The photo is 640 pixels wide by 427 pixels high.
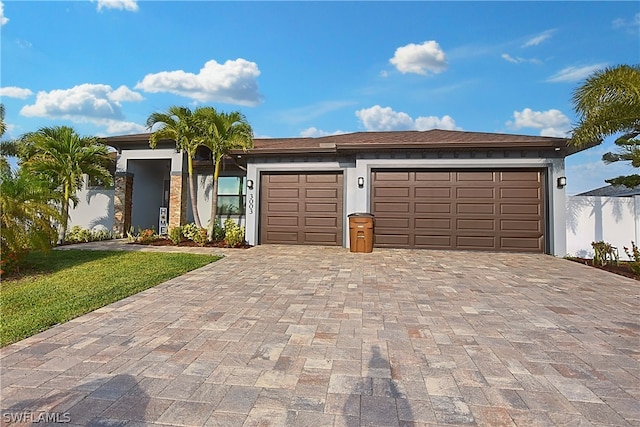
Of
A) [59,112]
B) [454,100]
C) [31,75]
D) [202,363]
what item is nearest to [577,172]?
[454,100]

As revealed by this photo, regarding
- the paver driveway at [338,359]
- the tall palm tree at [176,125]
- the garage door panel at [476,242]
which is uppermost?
the tall palm tree at [176,125]

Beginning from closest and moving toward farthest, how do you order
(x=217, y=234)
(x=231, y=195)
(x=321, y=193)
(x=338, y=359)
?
(x=338, y=359) < (x=321, y=193) < (x=217, y=234) < (x=231, y=195)

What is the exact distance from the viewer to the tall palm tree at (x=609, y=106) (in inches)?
252

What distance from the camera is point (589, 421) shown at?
6.24 ft

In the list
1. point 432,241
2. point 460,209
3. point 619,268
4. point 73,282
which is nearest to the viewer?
point 73,282

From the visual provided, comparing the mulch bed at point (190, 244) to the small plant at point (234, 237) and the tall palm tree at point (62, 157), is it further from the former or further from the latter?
the tall palm tree at point (62, 157)

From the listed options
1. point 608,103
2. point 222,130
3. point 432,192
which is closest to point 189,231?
point 222,130

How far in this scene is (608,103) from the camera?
6668 millimetres

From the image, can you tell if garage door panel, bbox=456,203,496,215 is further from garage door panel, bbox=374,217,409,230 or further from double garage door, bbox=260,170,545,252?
garage door panel, bbox=374,217,409,230

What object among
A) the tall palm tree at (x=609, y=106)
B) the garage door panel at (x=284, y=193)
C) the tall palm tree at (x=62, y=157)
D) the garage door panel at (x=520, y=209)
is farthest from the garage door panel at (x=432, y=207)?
the tall palm tree at (x=62, y=157)

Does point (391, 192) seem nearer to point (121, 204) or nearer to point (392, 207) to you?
point (392, 207)

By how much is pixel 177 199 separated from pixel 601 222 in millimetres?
13523

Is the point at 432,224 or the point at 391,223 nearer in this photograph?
the point at 432,224

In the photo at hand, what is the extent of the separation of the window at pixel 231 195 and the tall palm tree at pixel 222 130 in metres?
2.52
